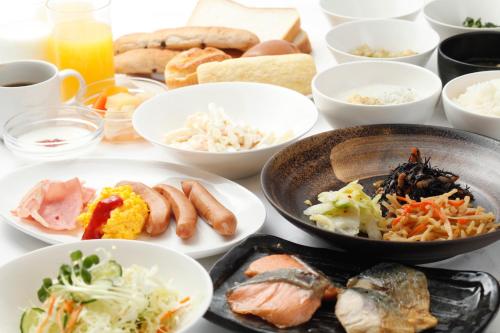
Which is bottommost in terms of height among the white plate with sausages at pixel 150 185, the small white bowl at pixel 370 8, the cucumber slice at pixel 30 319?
the white plate with sausages at pixel 150 185

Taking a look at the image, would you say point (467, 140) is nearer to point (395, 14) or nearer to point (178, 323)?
point (178, 323)

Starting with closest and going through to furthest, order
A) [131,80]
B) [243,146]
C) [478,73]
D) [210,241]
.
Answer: [210,241] → [243,146] → [478,73] → [131,80]

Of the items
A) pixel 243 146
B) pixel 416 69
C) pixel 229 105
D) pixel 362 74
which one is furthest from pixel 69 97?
pixel 416 69

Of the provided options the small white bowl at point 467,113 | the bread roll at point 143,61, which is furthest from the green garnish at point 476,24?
the bread roll at point 143,61

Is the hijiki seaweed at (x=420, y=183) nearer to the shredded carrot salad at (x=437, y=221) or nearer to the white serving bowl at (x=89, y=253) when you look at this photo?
the shredded carrot salad at (x=437, y=221)

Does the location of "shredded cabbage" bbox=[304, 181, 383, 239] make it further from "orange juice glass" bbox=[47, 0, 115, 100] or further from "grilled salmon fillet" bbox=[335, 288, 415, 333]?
"orange juice glass" bbox=[47, 0, 115, 100]
